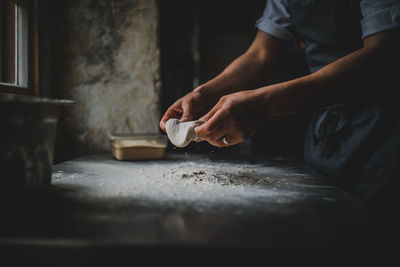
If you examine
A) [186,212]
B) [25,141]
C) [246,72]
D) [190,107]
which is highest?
[246,72]

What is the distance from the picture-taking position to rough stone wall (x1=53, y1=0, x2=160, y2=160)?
68.9 inches

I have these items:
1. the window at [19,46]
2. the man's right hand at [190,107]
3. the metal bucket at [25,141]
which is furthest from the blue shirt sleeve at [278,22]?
the window at [19,46]

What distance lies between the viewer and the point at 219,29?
2.25 m

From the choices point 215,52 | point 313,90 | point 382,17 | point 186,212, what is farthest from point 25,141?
point 215,52

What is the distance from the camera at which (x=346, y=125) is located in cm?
105

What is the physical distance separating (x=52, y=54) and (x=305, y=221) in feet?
5.83

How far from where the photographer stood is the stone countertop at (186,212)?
43cm

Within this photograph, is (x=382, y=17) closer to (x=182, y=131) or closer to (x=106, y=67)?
(x=182, y=131)

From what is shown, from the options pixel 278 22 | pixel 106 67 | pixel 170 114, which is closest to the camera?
pixel 170 114

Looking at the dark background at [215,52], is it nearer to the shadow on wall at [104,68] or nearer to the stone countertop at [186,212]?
the shadow on wall at [104,68]

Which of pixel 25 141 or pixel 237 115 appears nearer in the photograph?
pixel 25 141

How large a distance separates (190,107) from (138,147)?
322 millimetres

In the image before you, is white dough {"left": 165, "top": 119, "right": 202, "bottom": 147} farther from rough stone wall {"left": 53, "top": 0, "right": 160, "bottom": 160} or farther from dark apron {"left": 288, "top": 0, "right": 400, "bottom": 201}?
rough stone wall {"left": 53, "top": 0, "right": 160, "bottom": 160}

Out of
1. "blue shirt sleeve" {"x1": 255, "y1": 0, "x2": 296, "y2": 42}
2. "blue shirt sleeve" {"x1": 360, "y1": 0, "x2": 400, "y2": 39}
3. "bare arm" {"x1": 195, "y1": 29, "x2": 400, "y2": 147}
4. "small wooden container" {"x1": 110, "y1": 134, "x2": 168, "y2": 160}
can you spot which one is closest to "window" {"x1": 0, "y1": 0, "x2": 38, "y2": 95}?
"small wooden container" {"x1": 110, "y1": 134, "x2": 168, "y2": 160}
